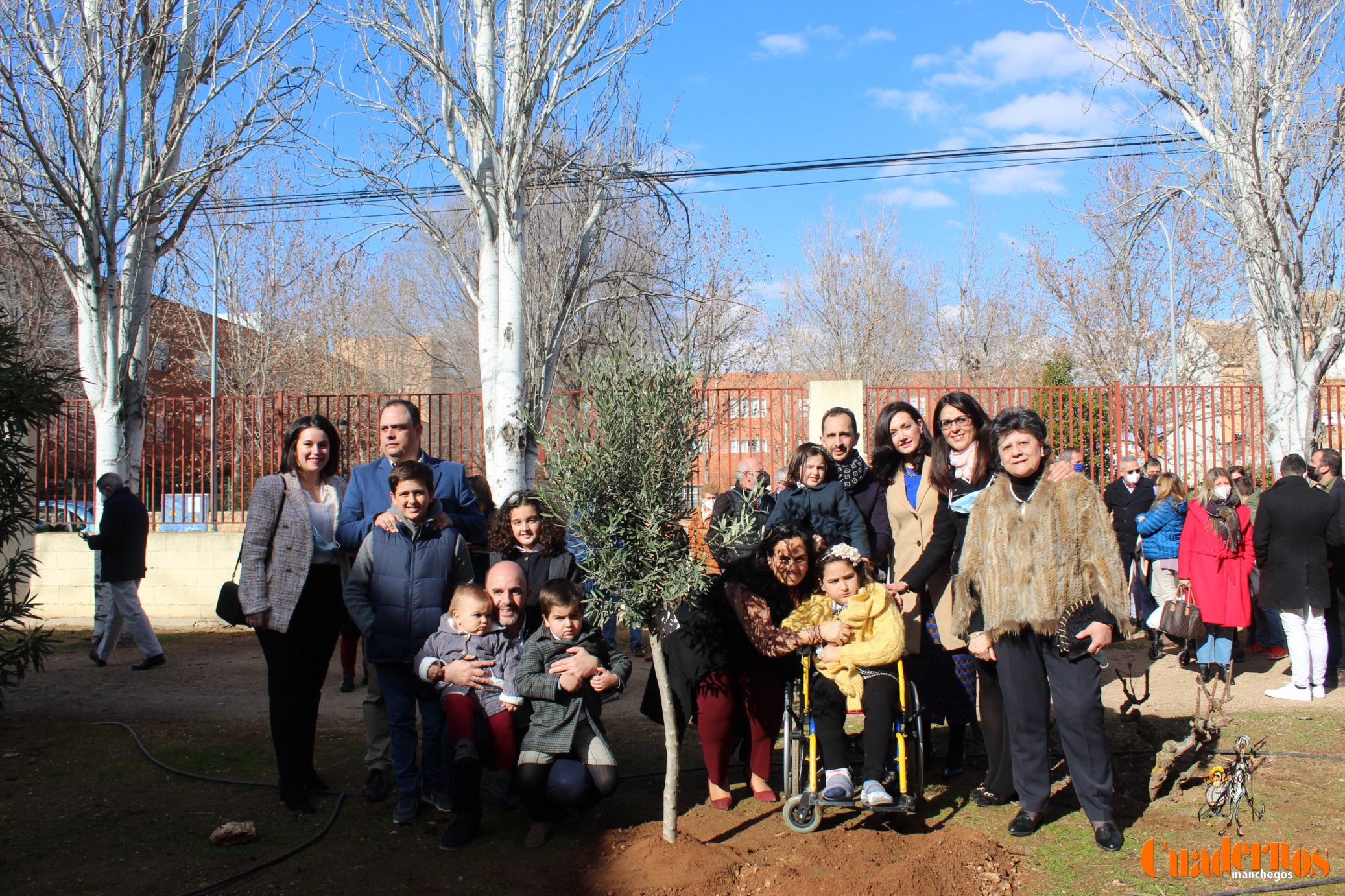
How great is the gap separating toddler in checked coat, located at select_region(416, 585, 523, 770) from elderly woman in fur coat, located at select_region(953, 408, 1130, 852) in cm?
229

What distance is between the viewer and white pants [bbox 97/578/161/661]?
26.5 feet

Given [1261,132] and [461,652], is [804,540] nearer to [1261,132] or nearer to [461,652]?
[461,652]

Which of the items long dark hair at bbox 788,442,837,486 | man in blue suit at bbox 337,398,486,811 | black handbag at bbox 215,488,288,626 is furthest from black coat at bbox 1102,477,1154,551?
black handbag at bbox 215,488,288,626

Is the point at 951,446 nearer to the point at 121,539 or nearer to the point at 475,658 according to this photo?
the point at 475,658

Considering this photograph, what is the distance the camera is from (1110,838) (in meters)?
3.82

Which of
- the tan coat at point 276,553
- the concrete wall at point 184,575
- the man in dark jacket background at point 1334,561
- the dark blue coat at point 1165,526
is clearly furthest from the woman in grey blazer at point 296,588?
the dark blue coat at point 1165,526

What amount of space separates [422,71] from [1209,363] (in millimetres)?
22010

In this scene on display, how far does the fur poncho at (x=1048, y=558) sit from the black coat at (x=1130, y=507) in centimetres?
617

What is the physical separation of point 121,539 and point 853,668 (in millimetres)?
7259

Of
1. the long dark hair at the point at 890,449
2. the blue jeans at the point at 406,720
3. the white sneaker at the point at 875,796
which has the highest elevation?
the long dark hair at the point at 890,449

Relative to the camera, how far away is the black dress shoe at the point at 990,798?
4.31 meters

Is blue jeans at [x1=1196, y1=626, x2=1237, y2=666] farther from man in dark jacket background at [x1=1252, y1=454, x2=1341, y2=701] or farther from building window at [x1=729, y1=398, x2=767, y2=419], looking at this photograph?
building window at [x1=729, y1=398, x2=767, y2=419]

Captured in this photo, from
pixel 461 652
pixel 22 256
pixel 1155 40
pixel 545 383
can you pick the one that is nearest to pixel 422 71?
pixel 545 383

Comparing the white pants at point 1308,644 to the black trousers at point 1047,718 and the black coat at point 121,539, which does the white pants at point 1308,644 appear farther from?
the black coat at point 121,539
